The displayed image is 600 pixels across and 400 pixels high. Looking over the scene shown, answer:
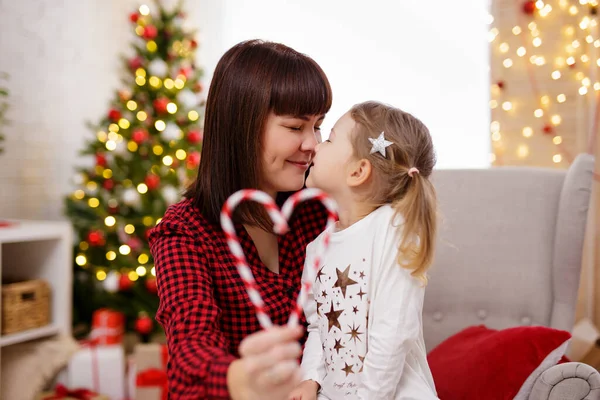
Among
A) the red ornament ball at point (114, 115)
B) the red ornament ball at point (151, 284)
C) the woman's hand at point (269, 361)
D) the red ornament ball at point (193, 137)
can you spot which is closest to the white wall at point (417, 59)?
the red ornament ball at point (193, 137)

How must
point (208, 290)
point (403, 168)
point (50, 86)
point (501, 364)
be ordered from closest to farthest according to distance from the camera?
point (208, 290) → point (403, 168) → point (501, 364) → point (50, 86)

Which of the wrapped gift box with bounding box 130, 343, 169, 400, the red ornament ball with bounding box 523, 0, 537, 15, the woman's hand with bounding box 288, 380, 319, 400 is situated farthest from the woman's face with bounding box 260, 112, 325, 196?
the red ornament ball with bounding box 523, 0, 537, 15

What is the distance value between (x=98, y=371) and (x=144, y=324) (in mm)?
459

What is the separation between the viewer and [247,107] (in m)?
1.48

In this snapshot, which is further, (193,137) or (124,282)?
(193,137)

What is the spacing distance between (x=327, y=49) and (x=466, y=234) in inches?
98.2

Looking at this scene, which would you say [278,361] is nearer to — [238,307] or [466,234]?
[238,307]

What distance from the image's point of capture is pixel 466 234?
216 cm

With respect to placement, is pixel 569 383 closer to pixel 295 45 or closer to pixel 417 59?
pixel 417 59

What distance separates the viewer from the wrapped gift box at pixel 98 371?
9.40 ft

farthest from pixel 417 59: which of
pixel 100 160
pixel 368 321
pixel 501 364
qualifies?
pixel 368 321

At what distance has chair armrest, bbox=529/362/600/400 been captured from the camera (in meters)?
1.51

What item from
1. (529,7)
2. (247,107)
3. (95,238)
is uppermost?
(529,7)

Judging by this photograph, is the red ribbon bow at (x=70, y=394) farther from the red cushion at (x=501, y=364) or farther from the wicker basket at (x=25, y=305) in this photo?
the red cushion at (x=501, y=364)
